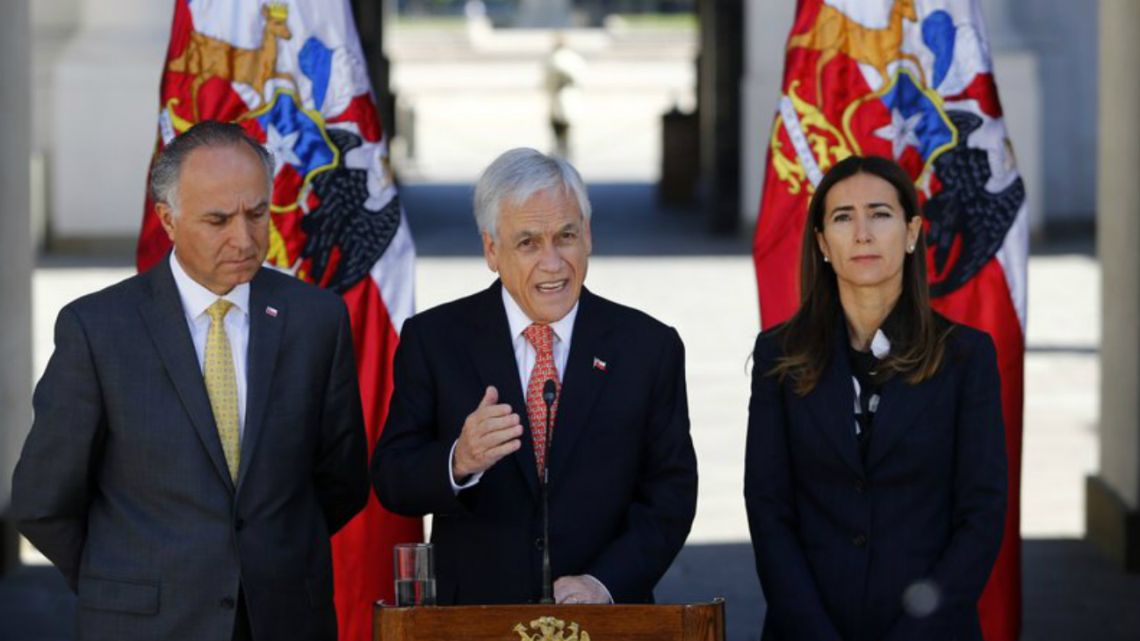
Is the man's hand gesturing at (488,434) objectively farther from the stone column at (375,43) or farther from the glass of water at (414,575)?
the stone column at (375,43)

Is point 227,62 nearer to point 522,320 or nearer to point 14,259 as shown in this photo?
point 522,320

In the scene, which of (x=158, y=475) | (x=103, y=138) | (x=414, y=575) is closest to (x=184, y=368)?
(x=158, y=475)

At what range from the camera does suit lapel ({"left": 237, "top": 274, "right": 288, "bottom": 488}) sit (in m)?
4.21

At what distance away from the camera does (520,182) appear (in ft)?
13.8

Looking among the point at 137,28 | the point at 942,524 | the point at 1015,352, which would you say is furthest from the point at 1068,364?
the point at 137,28

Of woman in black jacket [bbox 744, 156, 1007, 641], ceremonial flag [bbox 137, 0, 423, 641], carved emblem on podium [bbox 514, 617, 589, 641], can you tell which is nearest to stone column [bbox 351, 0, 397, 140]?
ceremonial flag [bbox 137, 0, 423, 641]

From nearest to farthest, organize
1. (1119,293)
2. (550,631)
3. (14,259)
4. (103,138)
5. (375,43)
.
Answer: (550,631), (14,259), (1119,293), (375,43), (103,138)

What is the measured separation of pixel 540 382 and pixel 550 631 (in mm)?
740

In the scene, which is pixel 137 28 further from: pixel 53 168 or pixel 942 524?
pixel 942 524

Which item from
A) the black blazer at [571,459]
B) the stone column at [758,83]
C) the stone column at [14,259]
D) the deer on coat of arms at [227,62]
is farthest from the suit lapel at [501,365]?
the stone column at [758,83]

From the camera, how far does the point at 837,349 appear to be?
441cm

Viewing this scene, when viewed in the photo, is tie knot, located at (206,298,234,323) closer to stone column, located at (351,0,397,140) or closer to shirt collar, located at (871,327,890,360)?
shirt collar, located at (871,327,890,360)

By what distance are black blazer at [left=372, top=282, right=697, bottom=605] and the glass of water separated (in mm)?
409

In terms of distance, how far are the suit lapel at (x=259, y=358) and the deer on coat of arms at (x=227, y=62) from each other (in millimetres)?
1827
